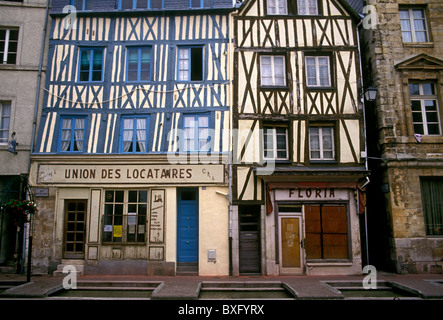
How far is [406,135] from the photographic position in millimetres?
10781

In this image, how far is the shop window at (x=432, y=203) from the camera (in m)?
10.5

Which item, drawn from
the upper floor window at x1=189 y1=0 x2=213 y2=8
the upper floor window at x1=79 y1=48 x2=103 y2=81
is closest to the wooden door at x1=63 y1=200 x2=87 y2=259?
the upper floor window at x1=79 y1=48 x2=103 y2=81

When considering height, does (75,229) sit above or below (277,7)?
below

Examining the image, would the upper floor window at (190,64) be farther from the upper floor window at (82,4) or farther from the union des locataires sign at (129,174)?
the upper floor window at (82,4)

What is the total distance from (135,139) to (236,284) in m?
6.01

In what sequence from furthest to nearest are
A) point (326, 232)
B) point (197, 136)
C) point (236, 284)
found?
1. point (197, 136)
2. point (326, 232)
3. point (236, 284)

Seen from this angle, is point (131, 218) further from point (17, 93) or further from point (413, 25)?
point (413, 25)

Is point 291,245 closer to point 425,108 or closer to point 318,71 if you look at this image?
point 318,71

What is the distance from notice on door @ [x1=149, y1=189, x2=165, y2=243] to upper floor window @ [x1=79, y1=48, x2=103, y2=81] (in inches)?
192

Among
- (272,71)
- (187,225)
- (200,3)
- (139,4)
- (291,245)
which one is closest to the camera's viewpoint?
(291,245)

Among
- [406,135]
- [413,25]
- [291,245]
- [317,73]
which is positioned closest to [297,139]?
[317,73]

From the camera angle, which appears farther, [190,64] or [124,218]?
[190,64]

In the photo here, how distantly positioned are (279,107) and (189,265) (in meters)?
6.43

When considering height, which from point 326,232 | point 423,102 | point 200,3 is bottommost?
point 326,232
